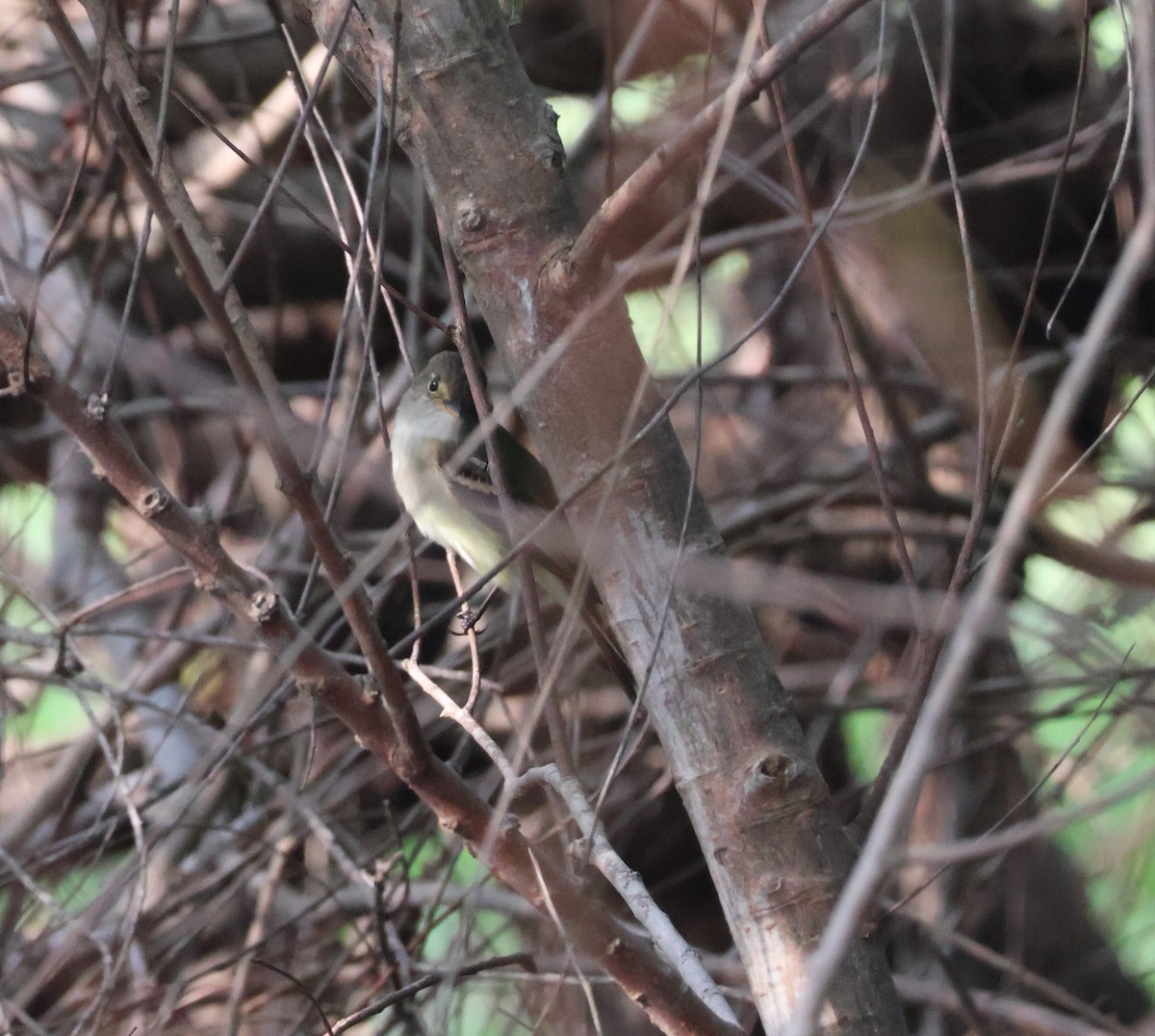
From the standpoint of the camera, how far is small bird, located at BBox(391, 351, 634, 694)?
3555 millimetres

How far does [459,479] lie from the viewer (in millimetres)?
3799

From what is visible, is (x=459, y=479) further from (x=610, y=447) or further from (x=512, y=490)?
(x=610, y=447)

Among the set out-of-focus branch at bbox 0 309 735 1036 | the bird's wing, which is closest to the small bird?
the bird's wing

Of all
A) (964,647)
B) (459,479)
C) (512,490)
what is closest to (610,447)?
(964,647)

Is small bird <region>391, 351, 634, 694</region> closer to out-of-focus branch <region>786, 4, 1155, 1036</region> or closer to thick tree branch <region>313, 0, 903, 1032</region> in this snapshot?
thick tree branch <region>313, 0, 903, 1032</region>

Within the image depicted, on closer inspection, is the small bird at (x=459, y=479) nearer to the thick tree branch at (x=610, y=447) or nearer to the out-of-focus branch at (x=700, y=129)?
the thick tree branch at (x=610, y=447)

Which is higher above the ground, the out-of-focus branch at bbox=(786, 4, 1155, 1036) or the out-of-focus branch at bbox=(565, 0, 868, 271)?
the out-of-focus branch at bbox=(565, 0, 868, 271)

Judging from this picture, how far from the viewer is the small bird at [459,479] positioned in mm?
3555

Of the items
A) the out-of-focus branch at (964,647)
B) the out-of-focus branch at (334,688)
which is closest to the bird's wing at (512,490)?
the out-of-focus branch at (334,688)

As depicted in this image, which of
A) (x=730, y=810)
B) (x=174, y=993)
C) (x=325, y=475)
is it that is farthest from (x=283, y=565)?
(x=730, y=810)

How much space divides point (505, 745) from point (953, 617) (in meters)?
3.07

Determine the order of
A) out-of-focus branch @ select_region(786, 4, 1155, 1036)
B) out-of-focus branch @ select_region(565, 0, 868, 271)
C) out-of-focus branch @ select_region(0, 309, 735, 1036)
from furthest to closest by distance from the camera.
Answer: out-of-focus branch @ select_region(0, 309, 735, 1036) → out-of-focus branch @ select_region(565, 0, 868, 271) → out-of-focus branch @ select_region(786, 4, 1155, 1036)

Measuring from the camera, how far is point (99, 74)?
1.48 m

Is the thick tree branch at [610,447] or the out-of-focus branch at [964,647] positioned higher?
the thick tree branch at [610,447]
